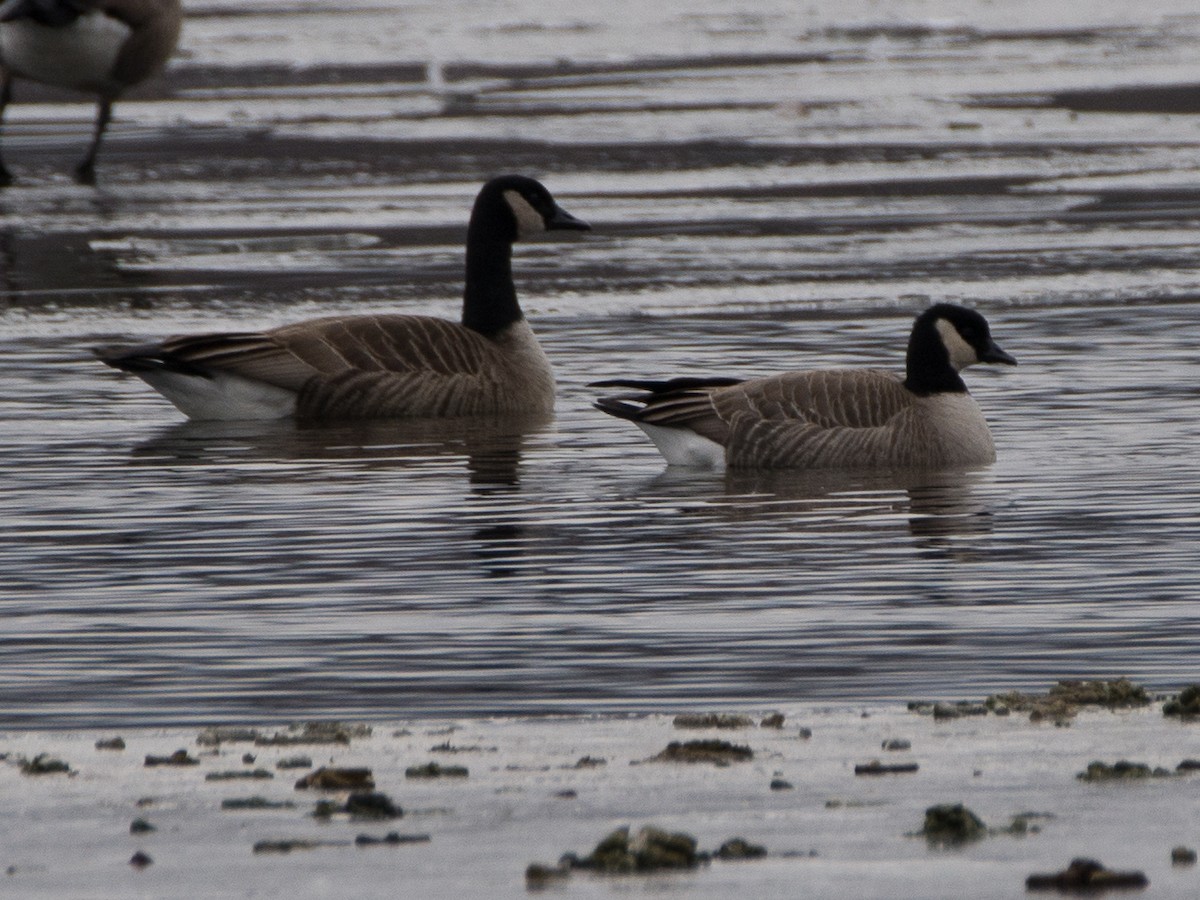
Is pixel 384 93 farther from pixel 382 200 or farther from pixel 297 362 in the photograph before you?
pixel 297 362

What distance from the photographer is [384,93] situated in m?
32.2

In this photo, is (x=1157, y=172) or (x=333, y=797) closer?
(x=333, y=797)

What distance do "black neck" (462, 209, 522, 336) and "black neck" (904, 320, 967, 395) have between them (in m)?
3.01

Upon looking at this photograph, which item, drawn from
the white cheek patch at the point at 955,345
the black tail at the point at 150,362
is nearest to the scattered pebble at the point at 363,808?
the white cheek patch at the point at 955,345

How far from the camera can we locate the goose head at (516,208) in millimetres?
14500

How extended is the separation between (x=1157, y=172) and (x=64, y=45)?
10.6 m

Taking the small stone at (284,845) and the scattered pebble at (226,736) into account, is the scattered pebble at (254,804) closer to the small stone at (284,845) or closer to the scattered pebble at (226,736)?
the small stone at (284,845)

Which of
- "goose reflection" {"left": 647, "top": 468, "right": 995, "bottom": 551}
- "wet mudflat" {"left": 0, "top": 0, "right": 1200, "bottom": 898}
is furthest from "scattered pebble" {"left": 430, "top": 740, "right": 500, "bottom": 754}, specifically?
"goose reflection" {"left": 647, "top": 468, "right": 995, "bottom": 551}

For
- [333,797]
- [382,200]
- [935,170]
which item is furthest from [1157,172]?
[333,797]

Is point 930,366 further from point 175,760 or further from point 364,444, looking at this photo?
point 175,760

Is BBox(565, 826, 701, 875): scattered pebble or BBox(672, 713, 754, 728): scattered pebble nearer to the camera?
BBox(565, 826, 701, 875): scattered pebble

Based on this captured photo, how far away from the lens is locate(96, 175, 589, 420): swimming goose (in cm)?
1309

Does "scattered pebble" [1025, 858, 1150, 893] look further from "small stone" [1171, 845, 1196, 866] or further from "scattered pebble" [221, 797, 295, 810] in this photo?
"scattered pebble" [221, 797, 295, 810]

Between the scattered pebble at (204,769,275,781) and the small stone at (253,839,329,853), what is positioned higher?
the scattered pebble at (204,769,275,781)
